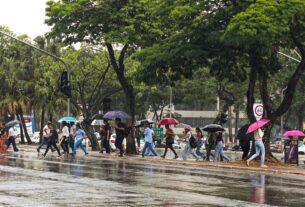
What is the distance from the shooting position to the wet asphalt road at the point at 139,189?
1309cm

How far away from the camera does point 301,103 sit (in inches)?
2514

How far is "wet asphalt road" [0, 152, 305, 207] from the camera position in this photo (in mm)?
13094

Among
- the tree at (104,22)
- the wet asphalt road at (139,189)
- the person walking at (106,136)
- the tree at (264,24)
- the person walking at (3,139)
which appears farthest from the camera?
the person walking at (3,139)

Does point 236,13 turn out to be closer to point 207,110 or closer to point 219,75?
point 219,75

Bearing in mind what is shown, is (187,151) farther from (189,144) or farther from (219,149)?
(219,149)

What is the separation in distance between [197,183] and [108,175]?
3240 mm

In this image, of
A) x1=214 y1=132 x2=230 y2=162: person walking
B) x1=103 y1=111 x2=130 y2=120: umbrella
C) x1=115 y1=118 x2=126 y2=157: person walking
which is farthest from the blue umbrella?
x1=214 y1=132 x2=230 y2=162: person walking

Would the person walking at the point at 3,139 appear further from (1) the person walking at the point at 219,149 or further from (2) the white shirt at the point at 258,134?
(2) the white shirt at the point at 258,134

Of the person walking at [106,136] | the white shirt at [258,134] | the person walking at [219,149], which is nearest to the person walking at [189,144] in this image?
the person walking at [219,149]

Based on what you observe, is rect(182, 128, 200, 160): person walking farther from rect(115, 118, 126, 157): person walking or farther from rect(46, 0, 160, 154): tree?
rect(46, 0, 160, 154): tree

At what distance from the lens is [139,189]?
15.5m

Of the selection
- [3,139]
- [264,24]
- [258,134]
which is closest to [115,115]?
[3,139]

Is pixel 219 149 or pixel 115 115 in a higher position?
pixel 115 115

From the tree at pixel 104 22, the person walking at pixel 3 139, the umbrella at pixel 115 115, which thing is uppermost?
the tree at pixel 104 22
